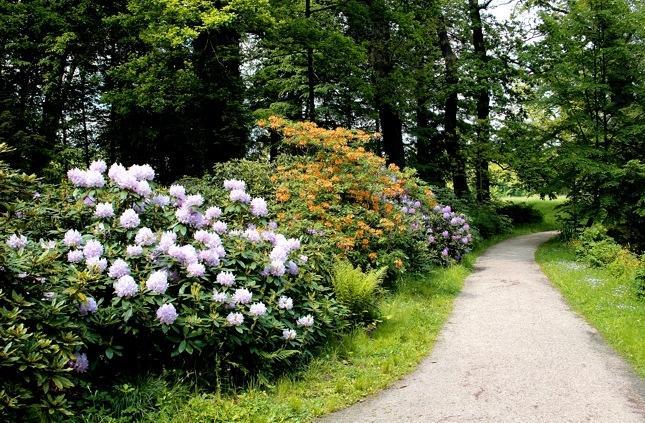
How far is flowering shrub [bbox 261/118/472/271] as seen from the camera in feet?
28.0

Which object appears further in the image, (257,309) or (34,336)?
(257,309)

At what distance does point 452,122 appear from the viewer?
24281mm

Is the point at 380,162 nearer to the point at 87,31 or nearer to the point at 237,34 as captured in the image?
the point at 237,34

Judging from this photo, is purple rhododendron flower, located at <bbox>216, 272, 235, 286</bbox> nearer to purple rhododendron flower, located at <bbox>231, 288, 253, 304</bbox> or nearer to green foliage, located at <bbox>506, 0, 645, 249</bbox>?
purple rhododendron flower, located at <bbox>231, 288, 253, 304</bbox>

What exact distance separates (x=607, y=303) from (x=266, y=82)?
1156 centimetres

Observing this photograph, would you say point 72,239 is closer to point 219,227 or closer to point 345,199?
point 219,227

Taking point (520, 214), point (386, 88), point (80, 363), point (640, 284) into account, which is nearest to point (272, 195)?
point (80, 363)

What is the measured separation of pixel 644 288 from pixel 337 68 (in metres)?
10.2

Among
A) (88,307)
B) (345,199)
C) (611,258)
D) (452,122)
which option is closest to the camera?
(88,307)

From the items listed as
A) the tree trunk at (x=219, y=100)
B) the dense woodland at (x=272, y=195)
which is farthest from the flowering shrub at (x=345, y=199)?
the tree trunk at (x=219, y=100)

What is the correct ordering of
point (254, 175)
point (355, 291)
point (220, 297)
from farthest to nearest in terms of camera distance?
point (254, 175)
point (355, 291)
point (220, 297)

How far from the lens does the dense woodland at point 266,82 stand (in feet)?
43.5

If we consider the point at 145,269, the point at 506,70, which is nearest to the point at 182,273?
the point at 145,269

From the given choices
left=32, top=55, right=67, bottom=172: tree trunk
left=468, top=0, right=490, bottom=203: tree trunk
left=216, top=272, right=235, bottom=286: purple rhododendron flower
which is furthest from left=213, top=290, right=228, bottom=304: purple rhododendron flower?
left=468, top=0, right=490, bottom=203: tree trunk
